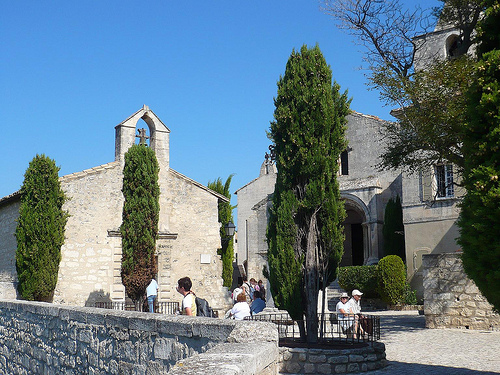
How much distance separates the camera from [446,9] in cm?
1451

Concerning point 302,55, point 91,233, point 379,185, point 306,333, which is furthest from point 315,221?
point 379,185

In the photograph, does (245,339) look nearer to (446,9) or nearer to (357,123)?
(446,9)

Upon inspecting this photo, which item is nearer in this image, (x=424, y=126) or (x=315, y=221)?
(x=315, y=221)

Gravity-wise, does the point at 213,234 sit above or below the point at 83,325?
above

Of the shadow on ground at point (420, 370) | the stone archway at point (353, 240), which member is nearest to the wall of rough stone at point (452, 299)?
the shadow on ground at point (420, 370)

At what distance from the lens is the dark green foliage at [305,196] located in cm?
997

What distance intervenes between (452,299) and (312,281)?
5.48 meters

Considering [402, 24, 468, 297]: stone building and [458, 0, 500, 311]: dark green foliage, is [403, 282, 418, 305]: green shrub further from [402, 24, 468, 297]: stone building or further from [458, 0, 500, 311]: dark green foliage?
[458, 0, 500, 311]: dark green foliage

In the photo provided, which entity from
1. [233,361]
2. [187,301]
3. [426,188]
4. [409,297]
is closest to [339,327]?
[187,301]

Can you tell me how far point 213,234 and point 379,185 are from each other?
9.02m

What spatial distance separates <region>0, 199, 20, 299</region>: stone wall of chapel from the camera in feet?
64.2

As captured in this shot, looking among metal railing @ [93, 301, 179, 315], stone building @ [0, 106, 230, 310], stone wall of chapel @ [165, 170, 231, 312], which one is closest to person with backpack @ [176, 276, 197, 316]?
metal railing @ [93, 301, 179, 315]

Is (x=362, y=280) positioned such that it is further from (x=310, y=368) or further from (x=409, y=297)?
(x=310, y=368)

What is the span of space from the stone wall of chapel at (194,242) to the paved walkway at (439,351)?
8.09 meters
